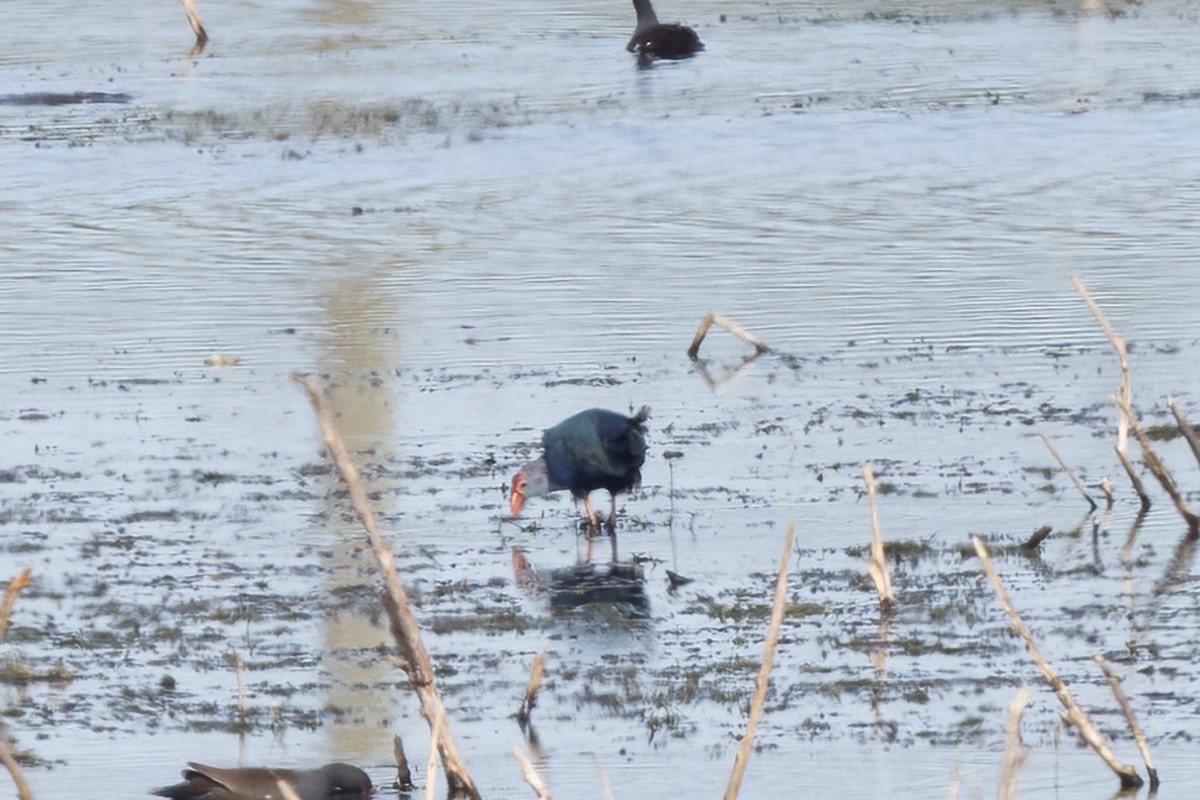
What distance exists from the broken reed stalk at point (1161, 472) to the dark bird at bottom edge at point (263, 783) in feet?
12.2

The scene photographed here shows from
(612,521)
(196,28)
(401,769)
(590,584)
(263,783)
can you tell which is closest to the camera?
(263,783)

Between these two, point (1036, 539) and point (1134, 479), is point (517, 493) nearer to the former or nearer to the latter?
point (1036, 539)

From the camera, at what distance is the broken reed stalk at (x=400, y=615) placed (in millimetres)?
5797

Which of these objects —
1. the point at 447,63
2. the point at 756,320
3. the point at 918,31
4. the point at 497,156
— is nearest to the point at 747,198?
the point at 497,156

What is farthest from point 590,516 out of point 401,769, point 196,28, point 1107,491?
point 196,28

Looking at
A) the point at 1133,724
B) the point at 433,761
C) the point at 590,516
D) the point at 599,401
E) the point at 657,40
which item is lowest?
the point at 1133,724

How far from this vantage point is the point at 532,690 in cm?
768

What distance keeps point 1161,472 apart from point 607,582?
228cm

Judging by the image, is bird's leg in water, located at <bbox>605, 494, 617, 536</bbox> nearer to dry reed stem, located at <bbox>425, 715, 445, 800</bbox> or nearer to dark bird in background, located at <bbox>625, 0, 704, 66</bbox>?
dry reed stem, located at <bbox>425, 715, 445, 800</bbox>

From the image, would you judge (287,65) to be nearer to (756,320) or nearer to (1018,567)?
(756,320)

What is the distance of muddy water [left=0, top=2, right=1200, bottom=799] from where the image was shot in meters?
8.05

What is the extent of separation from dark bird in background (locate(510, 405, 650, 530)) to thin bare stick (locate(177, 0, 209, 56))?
65.7 feet

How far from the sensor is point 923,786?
23.7 ft

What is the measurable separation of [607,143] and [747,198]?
3379mm
